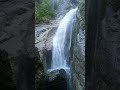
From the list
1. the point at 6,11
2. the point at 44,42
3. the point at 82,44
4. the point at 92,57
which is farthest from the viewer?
the point at 44,42

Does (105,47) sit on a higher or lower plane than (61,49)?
higher

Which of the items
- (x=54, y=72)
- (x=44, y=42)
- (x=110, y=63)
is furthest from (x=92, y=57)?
(x=44, y=42)

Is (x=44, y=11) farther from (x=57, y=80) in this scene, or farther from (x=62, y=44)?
(x=57, y=80)

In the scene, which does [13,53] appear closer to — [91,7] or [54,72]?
[91,7]

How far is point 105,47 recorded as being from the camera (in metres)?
4.02

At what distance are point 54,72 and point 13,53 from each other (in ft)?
22.0

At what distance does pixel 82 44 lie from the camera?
29.0 ft

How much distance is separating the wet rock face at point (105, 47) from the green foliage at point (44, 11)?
→ 906cm

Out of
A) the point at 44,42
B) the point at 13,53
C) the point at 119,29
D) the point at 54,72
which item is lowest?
the point at 54,72

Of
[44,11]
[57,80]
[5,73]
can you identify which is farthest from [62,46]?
[5,73]

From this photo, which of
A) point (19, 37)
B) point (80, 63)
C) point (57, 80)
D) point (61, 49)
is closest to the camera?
point (19, 37)

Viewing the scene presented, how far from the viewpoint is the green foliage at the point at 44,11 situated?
13702 mm

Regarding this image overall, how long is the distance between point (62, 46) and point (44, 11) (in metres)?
3.13

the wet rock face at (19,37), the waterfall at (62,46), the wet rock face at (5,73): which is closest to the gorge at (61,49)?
the waterfall at (62,46)
